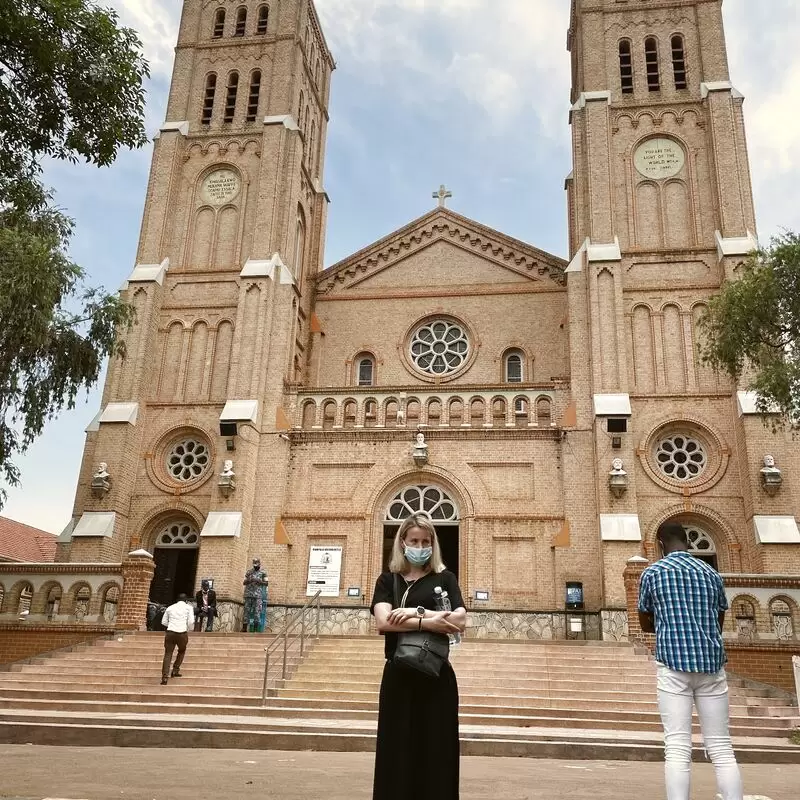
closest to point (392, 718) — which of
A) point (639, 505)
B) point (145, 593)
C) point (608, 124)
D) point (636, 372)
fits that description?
point (145, 593)

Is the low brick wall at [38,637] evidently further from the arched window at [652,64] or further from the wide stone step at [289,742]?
the arched window at [652,64]

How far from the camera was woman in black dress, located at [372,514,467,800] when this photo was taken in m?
3.85

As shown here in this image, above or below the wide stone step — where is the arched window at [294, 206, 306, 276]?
above

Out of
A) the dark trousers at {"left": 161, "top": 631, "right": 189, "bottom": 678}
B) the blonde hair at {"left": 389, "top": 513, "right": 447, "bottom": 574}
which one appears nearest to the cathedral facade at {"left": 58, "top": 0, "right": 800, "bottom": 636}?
Result: the dark trousers at {"left": 161, "top": 631, "right": 189, "bottom": 678}

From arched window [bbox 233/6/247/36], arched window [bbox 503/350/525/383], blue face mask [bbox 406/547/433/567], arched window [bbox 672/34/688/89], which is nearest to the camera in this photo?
blue face mask [bbox 406/547/433/567]

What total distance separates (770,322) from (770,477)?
5.79 metres

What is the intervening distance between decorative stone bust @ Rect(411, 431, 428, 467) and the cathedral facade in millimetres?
216

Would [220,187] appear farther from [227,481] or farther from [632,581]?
[632,581]

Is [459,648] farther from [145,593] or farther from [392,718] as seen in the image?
[392,718]

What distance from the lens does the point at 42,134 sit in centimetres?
1038

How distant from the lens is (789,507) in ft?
59.8

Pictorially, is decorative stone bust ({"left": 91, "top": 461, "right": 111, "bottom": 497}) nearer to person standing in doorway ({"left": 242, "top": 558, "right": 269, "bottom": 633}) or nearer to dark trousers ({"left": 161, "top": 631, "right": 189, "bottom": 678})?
person standing in doorway ({"left": 242, "top": 558, "right": 269, "bottom": 633})

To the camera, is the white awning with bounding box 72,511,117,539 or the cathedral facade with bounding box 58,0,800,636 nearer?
the cathedral facade with bounding box 58,0,800,636

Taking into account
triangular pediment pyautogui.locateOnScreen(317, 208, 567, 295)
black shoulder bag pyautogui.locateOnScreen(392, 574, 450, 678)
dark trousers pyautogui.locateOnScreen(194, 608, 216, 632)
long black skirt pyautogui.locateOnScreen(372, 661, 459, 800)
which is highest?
triangular pediment pyautogui.locateOnScreen(317, 208, 567, 295)
